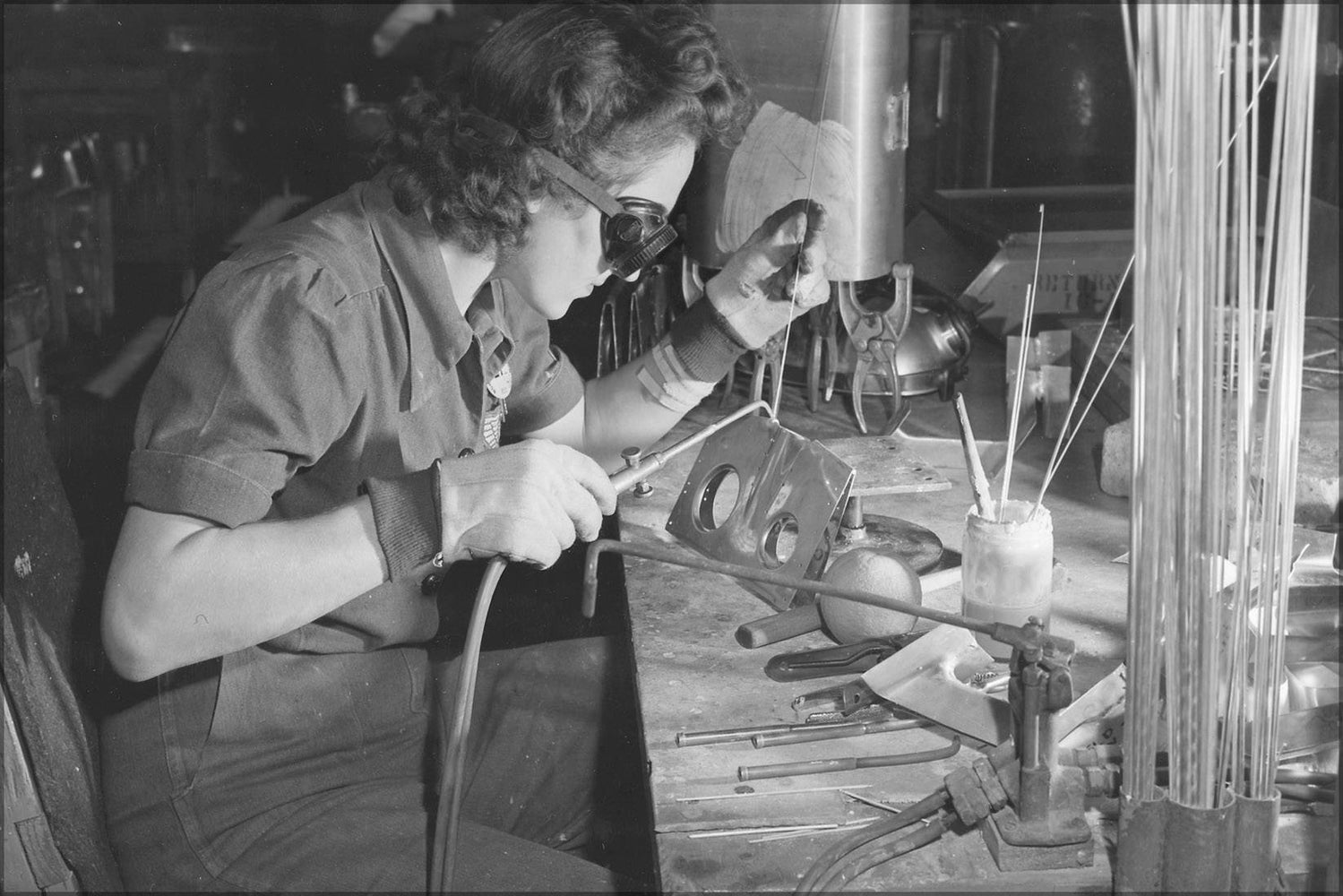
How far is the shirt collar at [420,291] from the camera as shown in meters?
1.56

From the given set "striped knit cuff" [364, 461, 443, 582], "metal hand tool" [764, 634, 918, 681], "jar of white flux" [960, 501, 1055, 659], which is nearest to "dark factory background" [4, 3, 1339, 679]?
"striped knit cuff" [364, 461, 443, 582]

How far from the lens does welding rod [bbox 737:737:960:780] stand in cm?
124

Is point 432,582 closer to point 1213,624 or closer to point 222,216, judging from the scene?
point 1213,624

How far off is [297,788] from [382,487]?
0.40 meters

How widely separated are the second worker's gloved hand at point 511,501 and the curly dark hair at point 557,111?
1.12ft

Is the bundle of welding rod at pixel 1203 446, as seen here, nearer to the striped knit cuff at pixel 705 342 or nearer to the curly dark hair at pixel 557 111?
the curly dark hair at pixel 557 111

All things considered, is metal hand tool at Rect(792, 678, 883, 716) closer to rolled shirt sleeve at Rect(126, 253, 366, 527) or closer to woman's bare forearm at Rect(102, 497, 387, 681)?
woman's bare forearm at Rect(102, 497, 387, 681)

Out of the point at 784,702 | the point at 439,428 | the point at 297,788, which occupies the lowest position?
the point at 297,788

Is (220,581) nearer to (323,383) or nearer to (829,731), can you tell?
(323,383)

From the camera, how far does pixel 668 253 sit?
2.62m

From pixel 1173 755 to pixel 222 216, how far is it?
5.87m

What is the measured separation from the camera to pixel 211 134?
639 cm

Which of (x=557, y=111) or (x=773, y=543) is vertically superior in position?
(x=557, y=111)

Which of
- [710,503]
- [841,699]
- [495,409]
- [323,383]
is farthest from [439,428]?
[841,699]
